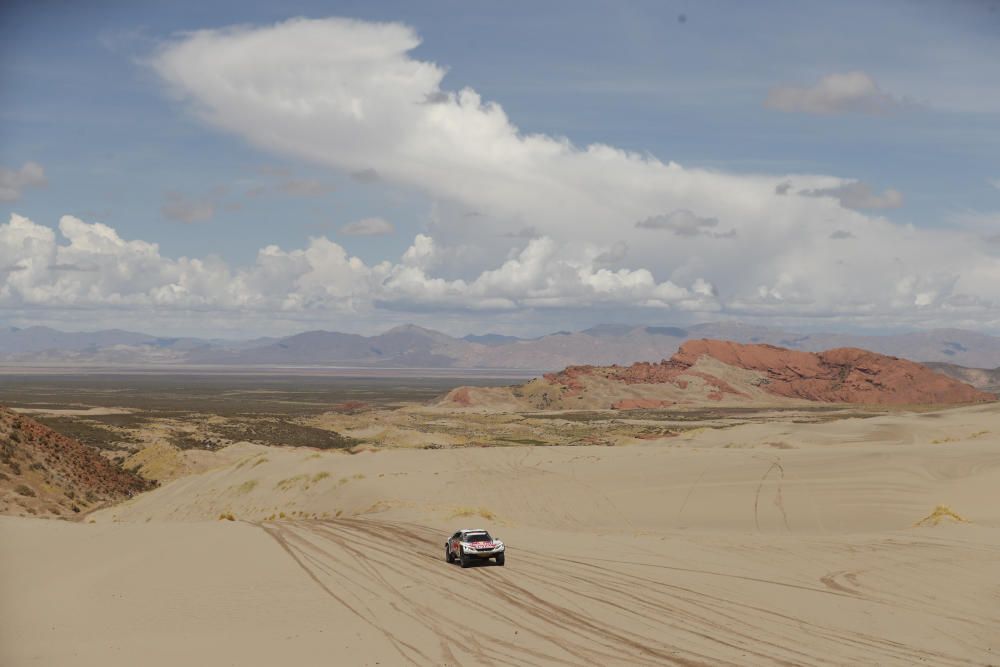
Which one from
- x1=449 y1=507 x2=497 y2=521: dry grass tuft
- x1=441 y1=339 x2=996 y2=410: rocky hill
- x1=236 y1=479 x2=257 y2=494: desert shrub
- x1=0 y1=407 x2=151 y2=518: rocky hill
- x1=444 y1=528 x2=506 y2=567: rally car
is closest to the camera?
x1=444 y1=528 x2=506 y2=567: rally car

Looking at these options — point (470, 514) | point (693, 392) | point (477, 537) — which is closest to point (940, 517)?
point (470, 514)

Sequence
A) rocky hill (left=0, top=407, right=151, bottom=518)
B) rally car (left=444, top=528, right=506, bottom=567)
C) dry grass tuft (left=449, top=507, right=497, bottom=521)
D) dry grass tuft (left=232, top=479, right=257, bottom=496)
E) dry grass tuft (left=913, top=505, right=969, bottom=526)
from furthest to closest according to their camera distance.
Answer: dry grass tuft (left=232, top=479, right=257, bottom=496) → rocky hill (left=0, top=407, right=151, bottom=518) → dry grass tuft (left=449, top=507, right=497, bottom=521) → dry grass tuft (left=913, top=505, right=969, bottom=526) → rally car (left=444, top=528, right=506, bottom=567)

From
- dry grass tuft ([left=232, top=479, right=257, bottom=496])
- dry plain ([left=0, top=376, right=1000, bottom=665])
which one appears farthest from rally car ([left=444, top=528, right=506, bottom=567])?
dry grass tuft ([left=232, top=479, right=257, bottom=496])

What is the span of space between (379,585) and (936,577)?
54.7 ft

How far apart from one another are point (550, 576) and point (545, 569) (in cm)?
113

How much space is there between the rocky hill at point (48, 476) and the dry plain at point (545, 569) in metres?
2.42

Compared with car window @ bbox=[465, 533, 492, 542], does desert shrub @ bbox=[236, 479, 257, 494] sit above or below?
below

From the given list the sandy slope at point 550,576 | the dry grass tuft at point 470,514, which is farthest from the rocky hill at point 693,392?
the dry grass tuft at point 470,514

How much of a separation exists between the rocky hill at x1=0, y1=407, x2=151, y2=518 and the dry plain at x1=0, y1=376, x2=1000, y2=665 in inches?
95.3

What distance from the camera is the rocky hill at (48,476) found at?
4466 cm

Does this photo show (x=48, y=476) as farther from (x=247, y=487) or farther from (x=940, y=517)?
(x=940, y=517)

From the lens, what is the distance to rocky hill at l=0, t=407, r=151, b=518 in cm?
4466

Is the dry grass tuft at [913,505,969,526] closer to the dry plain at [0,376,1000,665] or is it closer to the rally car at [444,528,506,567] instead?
the dry plain at [0,376,1000,665]

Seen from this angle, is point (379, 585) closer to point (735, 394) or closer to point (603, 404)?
point (603, 404)
